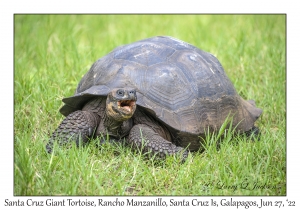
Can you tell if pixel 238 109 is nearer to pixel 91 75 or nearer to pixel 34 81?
pixel 91 75

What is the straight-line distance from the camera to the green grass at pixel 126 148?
3.72m

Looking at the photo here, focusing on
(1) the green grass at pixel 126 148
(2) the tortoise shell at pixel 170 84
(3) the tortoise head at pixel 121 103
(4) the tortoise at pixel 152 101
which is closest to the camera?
(1) the green grass at pixel 126 148

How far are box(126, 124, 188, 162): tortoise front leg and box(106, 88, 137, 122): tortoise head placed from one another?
0.20 m

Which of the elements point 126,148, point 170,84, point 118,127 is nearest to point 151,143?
point 126,148

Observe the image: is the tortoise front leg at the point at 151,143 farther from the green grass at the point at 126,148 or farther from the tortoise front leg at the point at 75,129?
the tortoise front leg at the point at 75,129

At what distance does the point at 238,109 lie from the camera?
16.6 ft

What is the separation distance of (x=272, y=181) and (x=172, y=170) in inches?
35.9

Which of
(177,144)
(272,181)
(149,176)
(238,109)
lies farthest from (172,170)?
(238,109)

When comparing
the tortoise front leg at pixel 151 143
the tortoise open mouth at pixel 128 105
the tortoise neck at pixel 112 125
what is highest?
the tortoise open mouth at pixel 128 105

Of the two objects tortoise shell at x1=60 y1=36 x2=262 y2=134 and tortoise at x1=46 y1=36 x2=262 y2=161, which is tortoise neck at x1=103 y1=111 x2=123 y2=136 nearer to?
tortoise at x1=46 y1=36 x2=262 y2=161

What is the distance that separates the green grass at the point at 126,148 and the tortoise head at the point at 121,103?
1.20 ft

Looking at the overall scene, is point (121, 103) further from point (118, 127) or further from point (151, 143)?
point (151, 143)

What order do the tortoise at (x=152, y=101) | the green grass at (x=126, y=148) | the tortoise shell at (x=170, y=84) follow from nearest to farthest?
the green grass at (x=126, y=148) → the tortoise at (x=152, y=101) → the tortoise shell at (x=170, y=84)

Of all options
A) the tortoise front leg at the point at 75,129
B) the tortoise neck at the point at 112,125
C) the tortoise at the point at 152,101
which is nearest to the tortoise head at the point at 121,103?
the tortoise at the point at 152,101
